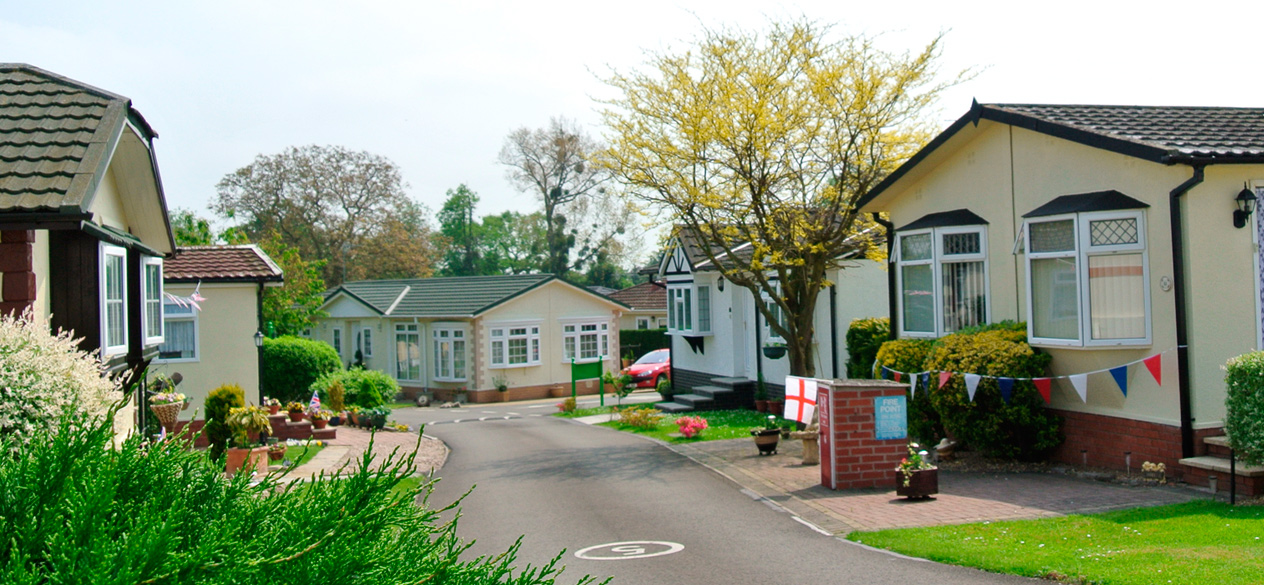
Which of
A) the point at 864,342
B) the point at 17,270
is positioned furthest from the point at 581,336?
the point at 17,270

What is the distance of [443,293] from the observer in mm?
40031

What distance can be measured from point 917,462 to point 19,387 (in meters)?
9.31

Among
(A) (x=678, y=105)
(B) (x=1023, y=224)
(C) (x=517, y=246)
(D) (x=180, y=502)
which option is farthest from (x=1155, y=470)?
(C) (x=517, y=246)

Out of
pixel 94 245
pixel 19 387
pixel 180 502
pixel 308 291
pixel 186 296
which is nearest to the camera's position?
pixel 180 502

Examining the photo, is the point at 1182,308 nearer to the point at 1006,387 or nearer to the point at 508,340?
the point at 1006,387

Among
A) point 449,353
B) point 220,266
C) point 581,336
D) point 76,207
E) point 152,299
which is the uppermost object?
point 220,266

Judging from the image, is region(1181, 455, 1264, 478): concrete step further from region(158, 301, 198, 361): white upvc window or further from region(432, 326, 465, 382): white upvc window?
region(432, 326, 465, 382): white upvc window

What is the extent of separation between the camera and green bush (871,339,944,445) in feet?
49.4

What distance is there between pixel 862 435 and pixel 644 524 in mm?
3268

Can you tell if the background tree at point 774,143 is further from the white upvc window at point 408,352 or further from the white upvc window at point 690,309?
the white upvc window at point 408,352

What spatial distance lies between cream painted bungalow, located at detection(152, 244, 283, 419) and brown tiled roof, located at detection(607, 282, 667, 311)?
79.0 feet

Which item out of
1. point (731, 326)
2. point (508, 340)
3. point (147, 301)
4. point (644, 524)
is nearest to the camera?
point (644, 524)

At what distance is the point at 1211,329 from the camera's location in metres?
11.4

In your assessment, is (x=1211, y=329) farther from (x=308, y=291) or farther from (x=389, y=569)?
(x=308, y=291)
